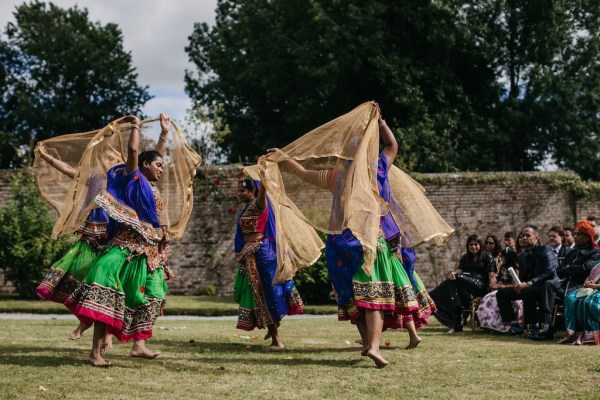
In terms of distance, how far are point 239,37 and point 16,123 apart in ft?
40.1

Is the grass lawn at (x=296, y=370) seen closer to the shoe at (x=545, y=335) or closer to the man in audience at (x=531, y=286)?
the shoe at (x=545, y=335)

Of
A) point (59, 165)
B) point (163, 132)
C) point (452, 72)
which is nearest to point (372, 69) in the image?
Answer: point (452, 72)

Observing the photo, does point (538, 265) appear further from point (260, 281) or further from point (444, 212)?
point (444, 212)

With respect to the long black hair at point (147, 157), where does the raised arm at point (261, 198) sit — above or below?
below

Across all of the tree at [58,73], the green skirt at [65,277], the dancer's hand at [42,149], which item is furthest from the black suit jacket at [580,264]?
the tree at [58,73]

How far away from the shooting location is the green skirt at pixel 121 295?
753 centimetres

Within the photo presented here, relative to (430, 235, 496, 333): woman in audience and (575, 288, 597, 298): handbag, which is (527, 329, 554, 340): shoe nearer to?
(575, 288, 597, 298): handbag

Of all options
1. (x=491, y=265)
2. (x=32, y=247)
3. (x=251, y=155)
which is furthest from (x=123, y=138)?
(x=251, y=155)

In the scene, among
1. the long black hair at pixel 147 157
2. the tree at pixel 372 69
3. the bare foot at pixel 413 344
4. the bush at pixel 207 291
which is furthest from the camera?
the tree at pixel 372 69

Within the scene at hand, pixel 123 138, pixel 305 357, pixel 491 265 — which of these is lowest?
pixel 305 357

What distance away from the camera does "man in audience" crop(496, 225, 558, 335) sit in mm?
11328

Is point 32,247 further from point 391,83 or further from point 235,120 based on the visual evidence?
point 235,120

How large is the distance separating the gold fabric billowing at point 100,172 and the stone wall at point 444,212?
32.4 ft

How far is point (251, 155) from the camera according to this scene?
109 feet
